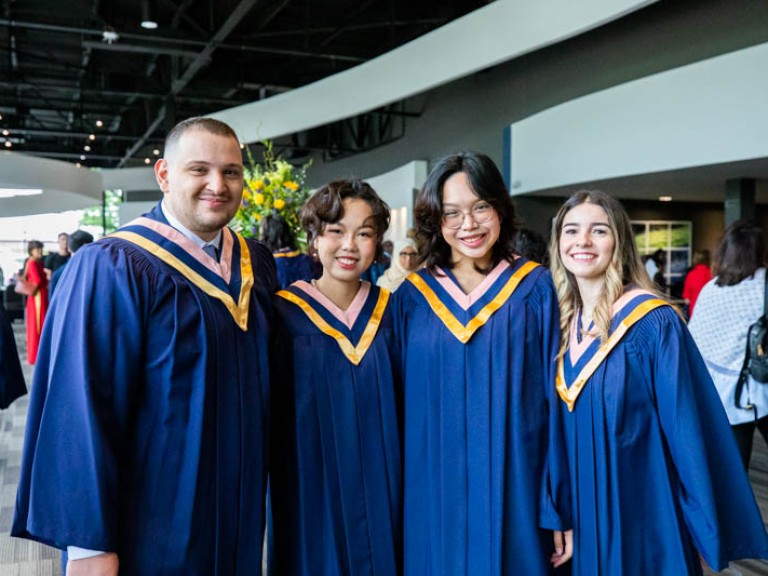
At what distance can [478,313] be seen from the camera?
6.33ft

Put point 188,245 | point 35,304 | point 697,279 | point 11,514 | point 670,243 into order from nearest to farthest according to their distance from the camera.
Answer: point 188,245
point 11,514
point 697,279
point 35,304
point 670,243

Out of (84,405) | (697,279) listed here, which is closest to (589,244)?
(84,405)

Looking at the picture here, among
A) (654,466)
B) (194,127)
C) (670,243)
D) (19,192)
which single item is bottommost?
(654,466)

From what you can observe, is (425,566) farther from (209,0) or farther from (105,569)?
(209,0)

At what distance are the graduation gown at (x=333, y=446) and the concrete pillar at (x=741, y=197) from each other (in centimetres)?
614

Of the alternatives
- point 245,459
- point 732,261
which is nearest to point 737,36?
point 732,261

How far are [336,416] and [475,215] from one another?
26.7 inches

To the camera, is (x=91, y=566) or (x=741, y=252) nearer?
(x=91, y=566)

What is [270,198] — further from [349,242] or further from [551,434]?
[551,434]

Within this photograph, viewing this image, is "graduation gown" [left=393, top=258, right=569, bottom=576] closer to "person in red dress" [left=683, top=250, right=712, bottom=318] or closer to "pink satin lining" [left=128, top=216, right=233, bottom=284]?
"pink satin lining" [left=128, top=216, right=233, bottom=284]

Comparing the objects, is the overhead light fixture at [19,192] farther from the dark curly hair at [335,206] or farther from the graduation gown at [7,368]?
the dark curly hair at [335,206]

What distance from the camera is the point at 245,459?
1701mm

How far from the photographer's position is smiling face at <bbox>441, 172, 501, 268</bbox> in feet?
6.38

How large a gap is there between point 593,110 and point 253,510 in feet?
22.0
